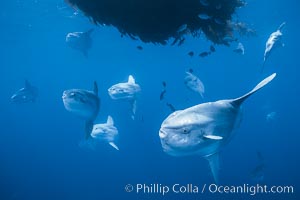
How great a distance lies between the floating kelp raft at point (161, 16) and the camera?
5188 mm

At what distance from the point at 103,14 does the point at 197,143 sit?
3253 mm

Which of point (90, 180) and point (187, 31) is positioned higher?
point (90, 180)

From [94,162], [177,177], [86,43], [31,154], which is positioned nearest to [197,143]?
[86,43]

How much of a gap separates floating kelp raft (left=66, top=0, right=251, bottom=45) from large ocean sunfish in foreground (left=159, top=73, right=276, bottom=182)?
7.95ft

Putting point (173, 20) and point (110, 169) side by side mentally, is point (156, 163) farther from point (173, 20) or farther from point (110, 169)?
point (173, 20)

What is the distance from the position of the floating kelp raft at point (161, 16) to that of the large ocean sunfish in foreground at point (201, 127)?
2424 mm

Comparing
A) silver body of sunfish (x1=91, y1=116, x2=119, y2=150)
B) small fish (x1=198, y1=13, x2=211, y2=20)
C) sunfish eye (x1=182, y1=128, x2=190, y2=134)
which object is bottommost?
sunfish eye (x1=182, y1=128, x2=190, y2=134)

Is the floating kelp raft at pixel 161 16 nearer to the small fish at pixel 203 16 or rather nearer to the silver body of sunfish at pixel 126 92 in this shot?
the small fish at pixel 203 16

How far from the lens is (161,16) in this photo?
5.48 metres

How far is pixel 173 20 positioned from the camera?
5.64 metres

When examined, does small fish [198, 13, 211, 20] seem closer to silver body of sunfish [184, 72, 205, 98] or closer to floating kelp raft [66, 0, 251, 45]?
floating kelp raft [66, 0, 251, 45]

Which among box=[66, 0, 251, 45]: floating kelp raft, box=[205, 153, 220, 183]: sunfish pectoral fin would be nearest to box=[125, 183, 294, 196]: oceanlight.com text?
box=[66, 0, 251, 45]: floating kelp raft

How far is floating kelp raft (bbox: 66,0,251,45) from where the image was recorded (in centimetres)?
519

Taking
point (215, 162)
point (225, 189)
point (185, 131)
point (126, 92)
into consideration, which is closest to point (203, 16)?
point (215, 162)
